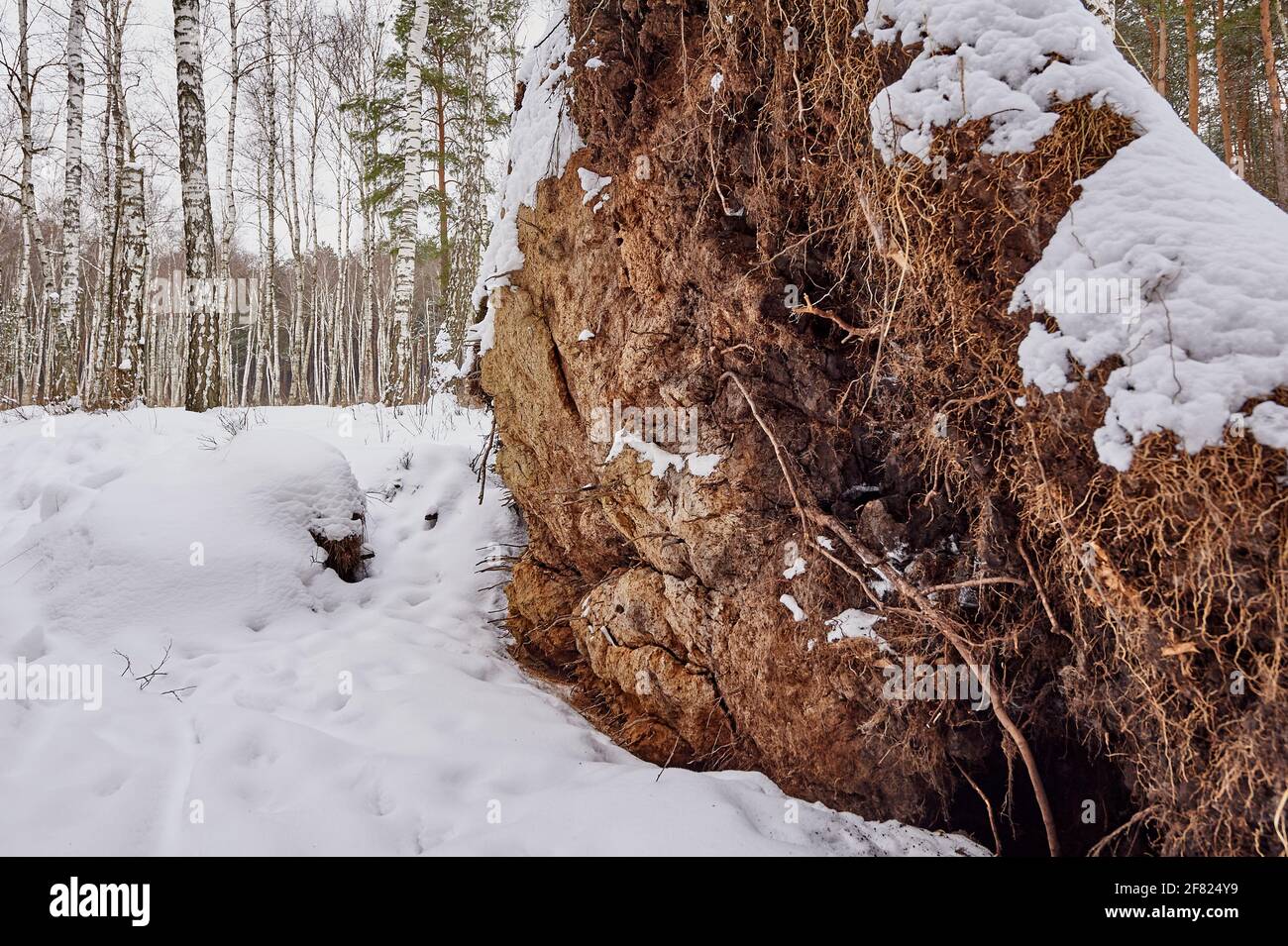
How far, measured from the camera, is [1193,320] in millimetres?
1775

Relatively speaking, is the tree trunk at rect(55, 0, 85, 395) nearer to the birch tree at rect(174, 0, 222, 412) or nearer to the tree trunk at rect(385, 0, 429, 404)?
the birch tree at rect(174, 0, 222, 412)

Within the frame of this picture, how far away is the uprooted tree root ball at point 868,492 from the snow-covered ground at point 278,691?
17.3 inches

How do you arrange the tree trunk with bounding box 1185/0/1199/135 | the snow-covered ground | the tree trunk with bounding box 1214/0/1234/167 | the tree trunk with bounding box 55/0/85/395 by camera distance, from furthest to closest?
the tree trunk with bounding box 1214/0/1234/167 → the tree trunk with bounding box 1185/0/1199/135 → the tree trunk with bounding box 55/0/85/395 → the snow-covered ground

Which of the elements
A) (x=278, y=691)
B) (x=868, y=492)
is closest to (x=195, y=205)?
(x=278, y=691)

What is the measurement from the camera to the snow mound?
1.74 metres

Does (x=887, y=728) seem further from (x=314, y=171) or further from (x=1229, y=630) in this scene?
(x=314, y=171)

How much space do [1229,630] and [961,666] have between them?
908 millimetres

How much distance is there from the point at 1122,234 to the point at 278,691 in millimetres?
4166

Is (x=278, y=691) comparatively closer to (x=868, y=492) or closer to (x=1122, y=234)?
(x=868, y=492)

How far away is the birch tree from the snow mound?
808cm

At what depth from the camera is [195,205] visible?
742 cm

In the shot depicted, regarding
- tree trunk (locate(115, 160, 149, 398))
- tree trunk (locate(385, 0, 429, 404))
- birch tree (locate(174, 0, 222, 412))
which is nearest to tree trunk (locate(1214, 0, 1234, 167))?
tree trunk (locate(385, 0, 429, 404))

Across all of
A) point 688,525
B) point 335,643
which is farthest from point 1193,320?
point 335,643

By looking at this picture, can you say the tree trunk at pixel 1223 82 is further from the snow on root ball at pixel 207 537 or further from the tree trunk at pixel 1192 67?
the snow on root ball at pixel 207 537
